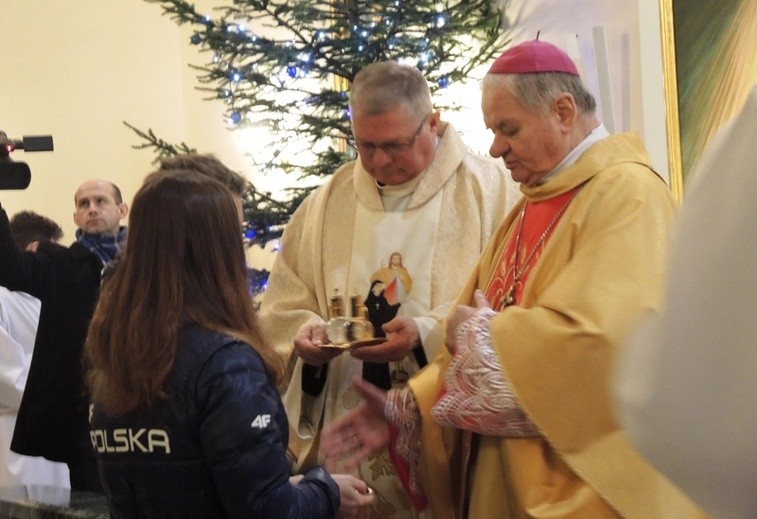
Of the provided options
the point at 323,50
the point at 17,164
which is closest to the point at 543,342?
the point at 17,164

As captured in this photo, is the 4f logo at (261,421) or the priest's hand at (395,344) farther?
the priest's hand at (395,344)

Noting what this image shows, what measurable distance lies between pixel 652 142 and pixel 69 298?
237cm

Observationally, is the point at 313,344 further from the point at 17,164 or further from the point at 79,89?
the point at 79,89

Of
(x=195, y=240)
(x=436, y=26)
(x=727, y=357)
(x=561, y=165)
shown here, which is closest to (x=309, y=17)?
(x=436, y=26)

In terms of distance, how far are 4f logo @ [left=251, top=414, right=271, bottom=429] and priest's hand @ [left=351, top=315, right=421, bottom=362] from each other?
759 millimetres

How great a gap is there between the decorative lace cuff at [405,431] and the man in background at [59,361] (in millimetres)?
1823

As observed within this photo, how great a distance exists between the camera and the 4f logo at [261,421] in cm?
212

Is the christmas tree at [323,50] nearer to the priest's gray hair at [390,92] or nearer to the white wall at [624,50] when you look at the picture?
the white wall at [624,50]

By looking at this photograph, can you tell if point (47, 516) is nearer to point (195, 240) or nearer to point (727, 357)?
point (195, 240)

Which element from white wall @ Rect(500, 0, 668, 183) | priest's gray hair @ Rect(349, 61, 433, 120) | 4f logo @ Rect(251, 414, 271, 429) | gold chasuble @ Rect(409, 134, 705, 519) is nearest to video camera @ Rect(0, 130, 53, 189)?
priest's gray hair @ Rect(349, 61, 433, 120)

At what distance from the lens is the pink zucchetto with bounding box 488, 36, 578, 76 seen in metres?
2.64

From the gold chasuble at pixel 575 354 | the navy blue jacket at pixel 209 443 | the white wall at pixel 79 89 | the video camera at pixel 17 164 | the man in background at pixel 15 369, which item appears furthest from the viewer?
the white wall at pixel 79 89

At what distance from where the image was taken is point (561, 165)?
2.69 metres

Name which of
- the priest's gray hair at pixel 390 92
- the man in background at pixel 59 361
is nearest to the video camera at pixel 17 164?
the man in background at pixel 59 361
